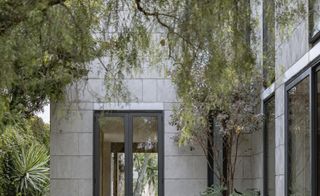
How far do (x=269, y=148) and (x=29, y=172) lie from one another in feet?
17.2

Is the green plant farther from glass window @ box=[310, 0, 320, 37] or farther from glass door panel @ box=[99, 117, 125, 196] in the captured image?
glass window @ box=[310, 0, 320, 37]

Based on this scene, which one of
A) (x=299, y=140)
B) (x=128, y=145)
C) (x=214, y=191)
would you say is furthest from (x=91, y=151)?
(x=299, y=140)

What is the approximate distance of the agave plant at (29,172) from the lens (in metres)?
11.5

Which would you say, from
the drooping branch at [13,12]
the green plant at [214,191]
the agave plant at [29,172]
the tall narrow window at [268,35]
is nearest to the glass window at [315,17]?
the tall narrow window at [268,35]

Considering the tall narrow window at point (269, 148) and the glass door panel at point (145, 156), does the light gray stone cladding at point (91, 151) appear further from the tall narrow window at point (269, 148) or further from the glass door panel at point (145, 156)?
A: the tall narrow window at point (269, 148)

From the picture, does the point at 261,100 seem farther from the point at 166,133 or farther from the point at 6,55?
the point at 6,55

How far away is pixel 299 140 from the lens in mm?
5918

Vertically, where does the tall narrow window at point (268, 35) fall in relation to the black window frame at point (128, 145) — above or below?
above

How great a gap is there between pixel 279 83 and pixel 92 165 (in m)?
3.58

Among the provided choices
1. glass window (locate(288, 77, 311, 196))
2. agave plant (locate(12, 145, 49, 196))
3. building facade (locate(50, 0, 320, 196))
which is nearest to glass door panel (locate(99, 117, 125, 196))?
building facade (locate(50, 0, 320, 196))

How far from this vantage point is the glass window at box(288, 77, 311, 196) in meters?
5.57

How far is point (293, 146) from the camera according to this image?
620 cm

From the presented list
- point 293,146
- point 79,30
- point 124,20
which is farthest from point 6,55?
point 293,146

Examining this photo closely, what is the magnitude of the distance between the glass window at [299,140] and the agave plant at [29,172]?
250 inches
